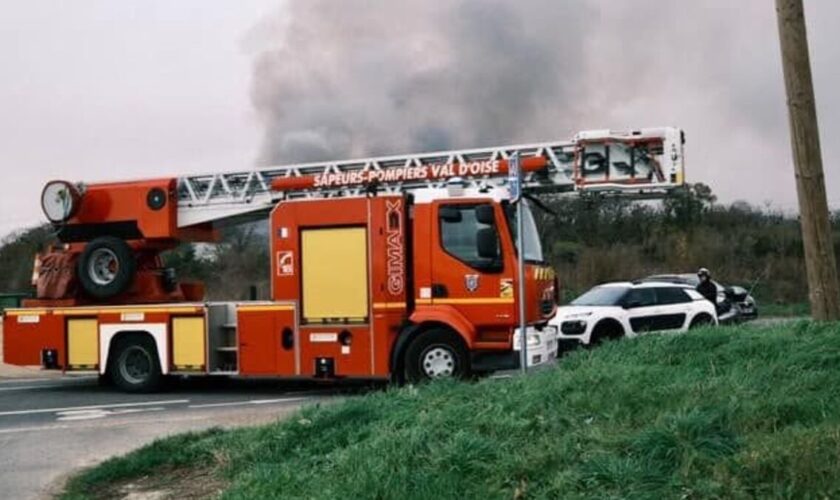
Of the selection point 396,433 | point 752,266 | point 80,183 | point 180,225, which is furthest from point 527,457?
point 752,266

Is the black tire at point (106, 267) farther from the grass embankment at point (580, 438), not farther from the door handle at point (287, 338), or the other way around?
the grass embankment at point (580, 438)

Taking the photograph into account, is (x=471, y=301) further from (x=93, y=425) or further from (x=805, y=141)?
(x=805, y=141)

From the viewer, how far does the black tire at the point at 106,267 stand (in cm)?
1603

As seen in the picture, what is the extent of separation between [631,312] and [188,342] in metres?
9.08

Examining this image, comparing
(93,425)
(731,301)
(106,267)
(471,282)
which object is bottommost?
(93,425)

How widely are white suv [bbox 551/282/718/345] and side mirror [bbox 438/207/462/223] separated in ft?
21.1

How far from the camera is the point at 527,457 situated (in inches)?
204

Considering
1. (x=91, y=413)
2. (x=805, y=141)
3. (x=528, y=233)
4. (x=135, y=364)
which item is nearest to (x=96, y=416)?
(x=91, y=413)

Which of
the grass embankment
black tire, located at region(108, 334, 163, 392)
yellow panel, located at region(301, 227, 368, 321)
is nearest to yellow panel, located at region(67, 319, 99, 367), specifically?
black tire, located at region(108, 334, 163, 392)

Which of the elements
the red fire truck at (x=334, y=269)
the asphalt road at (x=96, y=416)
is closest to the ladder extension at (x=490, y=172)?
the red fire truck at (x=334, y=269)

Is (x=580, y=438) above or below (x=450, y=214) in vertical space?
below

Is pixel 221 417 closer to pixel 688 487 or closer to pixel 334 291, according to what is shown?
pixel 334 291

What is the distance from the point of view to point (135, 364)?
1577 centimetres

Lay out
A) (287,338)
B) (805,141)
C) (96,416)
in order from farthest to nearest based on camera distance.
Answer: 1. (287,338)
2. (96,416)
3. (805,141)
